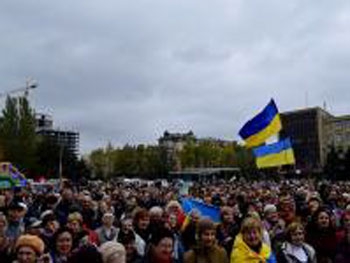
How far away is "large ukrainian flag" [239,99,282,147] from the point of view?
63.4ft

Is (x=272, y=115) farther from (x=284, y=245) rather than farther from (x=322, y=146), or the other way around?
(x=322, y=146)

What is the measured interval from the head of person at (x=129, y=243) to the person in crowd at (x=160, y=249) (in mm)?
929

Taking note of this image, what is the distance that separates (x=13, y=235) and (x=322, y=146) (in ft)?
493

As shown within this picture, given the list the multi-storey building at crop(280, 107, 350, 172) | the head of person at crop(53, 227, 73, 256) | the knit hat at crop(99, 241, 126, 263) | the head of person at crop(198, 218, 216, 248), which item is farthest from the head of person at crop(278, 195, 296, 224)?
the multi-storey building at crop(280, 107, 350, 172)

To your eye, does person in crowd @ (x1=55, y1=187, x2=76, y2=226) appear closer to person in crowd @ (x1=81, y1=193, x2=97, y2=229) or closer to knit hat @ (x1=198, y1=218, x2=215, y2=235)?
person in crowd @ (x1=81, y1=193, x2=97, y2=229)

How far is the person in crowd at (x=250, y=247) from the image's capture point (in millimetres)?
7027

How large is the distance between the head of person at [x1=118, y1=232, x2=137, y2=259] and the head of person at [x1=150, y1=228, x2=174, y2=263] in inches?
37.0

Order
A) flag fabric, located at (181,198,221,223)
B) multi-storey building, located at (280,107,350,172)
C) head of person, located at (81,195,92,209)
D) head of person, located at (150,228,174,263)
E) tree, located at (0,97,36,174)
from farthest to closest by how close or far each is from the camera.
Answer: multi-storey building, located at (280,107,350,172)
tree, located at (0,97,36,174)
head of person, located at (81,195,92,209)
flag fabric, located at (181,198,221,223)
head of person, located at (150,228,174,263)

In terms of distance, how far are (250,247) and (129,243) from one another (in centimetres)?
132

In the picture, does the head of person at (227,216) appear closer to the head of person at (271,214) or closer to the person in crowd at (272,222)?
the person in crowd at (272,222)

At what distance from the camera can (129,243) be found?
24.7 feet

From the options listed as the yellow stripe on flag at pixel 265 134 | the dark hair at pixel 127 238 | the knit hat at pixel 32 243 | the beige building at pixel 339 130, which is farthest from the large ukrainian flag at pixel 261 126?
the beige building at pixel 339 130

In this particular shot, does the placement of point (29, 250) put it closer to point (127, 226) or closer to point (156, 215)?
point (127, 226)

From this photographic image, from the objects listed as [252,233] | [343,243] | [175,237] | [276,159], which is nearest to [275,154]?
[276,159]
